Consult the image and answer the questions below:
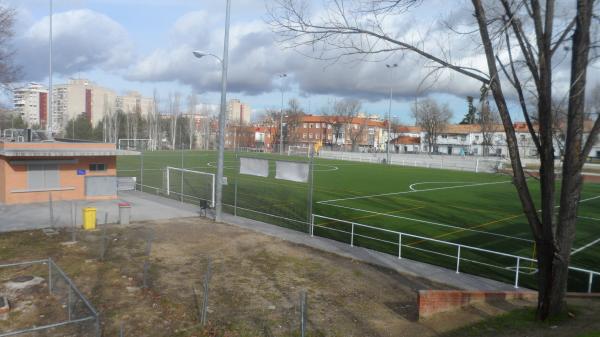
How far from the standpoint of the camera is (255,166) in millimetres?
22344

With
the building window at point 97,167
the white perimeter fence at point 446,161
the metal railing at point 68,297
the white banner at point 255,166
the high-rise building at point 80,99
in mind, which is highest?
the high-rise building at point 80,99

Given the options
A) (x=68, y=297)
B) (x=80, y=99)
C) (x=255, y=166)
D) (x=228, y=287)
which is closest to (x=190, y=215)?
(x=255, y=166)

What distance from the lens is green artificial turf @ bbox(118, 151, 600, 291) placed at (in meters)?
17.1

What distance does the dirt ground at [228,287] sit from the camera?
9.50 m

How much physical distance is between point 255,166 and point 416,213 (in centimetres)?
1041

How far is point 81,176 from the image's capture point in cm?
2617

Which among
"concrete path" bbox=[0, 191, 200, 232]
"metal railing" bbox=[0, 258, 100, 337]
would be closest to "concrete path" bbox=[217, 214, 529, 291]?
"concrete path" bbox=[0, 191, 200, 232]

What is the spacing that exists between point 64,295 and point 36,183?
643 inches

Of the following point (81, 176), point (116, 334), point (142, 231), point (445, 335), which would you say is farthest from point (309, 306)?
point (81, 176)

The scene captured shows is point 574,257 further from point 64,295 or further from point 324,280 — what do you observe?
point 64,295

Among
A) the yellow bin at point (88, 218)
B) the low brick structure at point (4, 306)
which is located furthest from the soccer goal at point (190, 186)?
the low brick structure at point (4, 306)

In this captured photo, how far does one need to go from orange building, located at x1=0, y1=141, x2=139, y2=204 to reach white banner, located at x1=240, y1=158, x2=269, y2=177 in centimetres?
851

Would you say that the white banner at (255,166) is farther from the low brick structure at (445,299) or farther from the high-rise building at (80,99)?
the high-rise building at (80,99)

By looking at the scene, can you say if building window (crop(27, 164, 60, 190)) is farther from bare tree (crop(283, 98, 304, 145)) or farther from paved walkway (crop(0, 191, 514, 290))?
bare tree (crop(283, 98, 304, 145))
